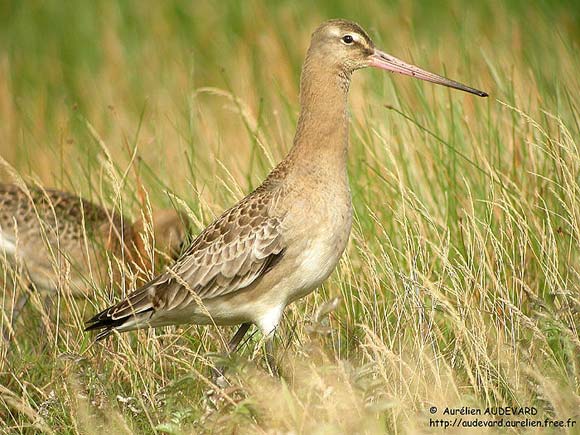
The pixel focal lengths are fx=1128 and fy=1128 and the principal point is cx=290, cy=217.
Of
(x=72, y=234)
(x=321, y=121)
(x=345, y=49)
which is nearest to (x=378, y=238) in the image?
(x=321, y=121)

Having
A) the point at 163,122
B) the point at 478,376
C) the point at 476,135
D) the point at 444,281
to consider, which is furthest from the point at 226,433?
the point at 163,122

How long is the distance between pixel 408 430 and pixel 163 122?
626 centimetres

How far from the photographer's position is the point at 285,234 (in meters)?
5.16

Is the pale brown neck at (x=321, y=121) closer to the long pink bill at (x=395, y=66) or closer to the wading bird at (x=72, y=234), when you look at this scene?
the long pink bill at (x=395, y=66)

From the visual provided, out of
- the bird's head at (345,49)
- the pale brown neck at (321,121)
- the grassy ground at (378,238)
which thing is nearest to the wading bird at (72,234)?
the grassy ground at (378,238)

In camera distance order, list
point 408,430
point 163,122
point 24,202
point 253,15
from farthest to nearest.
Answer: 1. point 253,15
2. point 163,122
3. point 24,202
4. point 408,430

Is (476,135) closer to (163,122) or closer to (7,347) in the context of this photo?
(7,347)

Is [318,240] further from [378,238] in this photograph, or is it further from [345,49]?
[345,49]

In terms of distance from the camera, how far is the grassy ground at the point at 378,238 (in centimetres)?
438

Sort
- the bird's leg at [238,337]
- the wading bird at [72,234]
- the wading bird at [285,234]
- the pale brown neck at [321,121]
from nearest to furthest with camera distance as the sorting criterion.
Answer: the wading bird at [285,234] < the pale brown neck at [321,121] < the bird's leg at [238,337] < the wading bird at [72,234]

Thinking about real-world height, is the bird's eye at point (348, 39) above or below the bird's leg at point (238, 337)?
above

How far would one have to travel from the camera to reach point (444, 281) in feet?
18.9

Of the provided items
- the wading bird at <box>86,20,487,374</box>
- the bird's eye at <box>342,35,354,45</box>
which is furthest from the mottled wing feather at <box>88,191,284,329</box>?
the bird's eye at <box>342,35,354,45</box>

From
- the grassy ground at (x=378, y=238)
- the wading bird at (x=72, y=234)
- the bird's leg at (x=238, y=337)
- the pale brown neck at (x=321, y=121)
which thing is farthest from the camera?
the wading bird at (x=72, y=234)
